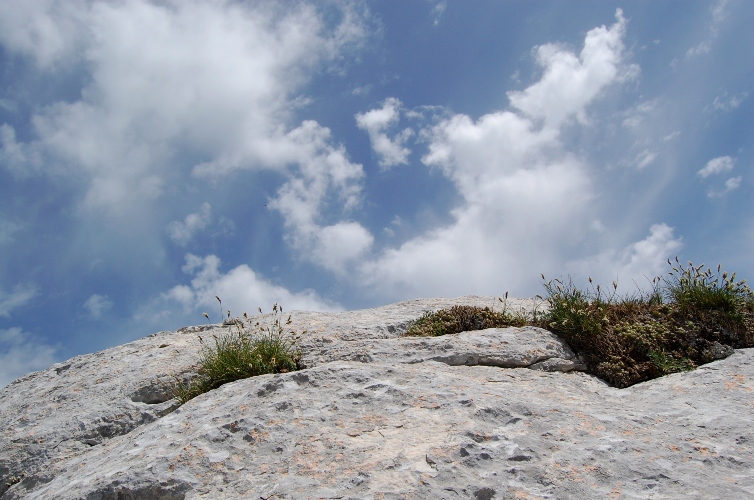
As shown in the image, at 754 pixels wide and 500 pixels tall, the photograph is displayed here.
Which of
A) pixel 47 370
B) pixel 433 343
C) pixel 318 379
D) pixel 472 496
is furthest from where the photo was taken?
pixel 47 370

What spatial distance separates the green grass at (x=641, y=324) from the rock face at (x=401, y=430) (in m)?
0.41

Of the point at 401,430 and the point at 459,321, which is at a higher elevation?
the point at 459,321

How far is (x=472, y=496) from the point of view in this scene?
5055 millimetres

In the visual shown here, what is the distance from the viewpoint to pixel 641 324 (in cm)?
1002

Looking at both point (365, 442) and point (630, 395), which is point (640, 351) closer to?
point (630, 395)

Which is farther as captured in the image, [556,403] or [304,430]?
[556,403]

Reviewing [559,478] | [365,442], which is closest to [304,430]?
[365,442]

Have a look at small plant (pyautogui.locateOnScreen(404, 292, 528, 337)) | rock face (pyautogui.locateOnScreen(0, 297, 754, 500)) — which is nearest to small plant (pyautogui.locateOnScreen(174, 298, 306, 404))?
rock face (pyautogui.locateOnScreen(0, 297, 754, 500))

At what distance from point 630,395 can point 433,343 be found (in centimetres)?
296

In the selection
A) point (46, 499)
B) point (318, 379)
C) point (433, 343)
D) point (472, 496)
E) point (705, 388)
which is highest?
point (433, 343)

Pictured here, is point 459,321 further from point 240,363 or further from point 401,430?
point 401,430

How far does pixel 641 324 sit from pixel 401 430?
5.87 meters

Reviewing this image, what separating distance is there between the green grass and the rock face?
411mm

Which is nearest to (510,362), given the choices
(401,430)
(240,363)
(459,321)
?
(459,321)
